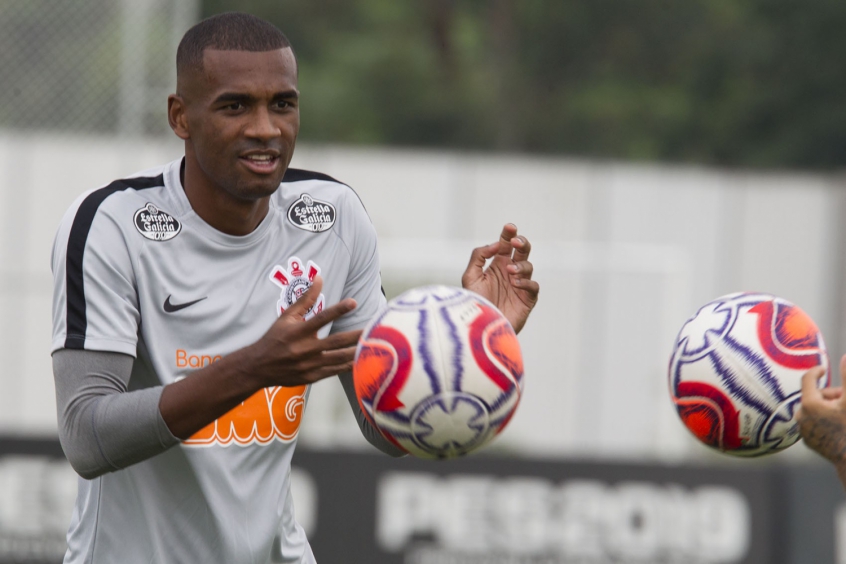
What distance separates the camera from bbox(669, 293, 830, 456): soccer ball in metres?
3.89

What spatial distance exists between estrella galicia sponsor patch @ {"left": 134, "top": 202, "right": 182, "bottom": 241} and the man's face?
20cm

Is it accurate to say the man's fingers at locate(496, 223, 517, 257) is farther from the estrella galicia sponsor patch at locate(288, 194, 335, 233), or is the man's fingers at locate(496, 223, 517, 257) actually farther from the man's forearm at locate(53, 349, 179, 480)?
the man's forearm at locate(53, 349, 179, 480)

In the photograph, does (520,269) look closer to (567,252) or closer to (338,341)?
(338,341)

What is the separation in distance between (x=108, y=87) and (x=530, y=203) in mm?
6442

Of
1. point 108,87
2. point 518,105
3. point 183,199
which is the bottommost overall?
Result: point 183,199

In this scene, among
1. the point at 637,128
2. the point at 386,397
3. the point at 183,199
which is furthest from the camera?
the point at 637,128

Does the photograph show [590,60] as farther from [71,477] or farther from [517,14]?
[71,477]

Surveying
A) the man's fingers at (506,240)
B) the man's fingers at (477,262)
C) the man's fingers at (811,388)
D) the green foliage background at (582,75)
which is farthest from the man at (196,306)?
the green foliage background at (582,75)

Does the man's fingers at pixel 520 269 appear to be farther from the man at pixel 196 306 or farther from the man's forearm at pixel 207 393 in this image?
the man's forearm at pixel 207 393

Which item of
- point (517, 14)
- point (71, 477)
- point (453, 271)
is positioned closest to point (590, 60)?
point (517, 14)

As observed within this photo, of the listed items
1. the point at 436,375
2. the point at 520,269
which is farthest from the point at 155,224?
the point at 520,269

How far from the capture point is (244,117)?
364cm

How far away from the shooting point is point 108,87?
12.3 metres

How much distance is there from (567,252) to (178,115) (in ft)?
40.3
